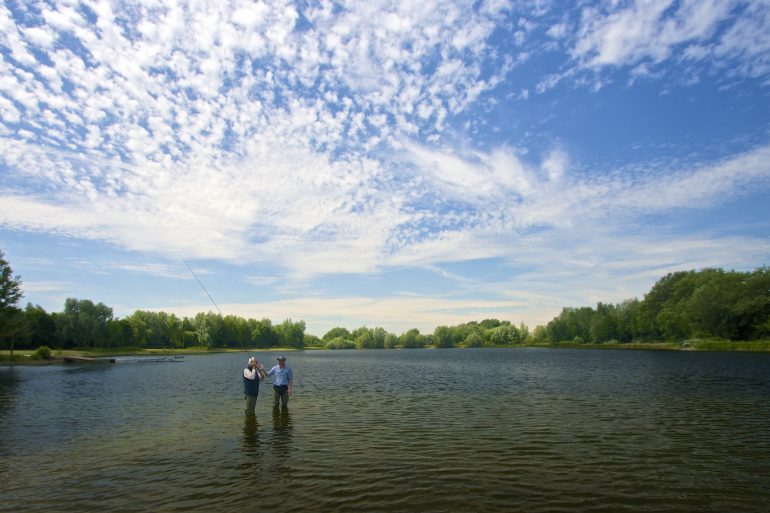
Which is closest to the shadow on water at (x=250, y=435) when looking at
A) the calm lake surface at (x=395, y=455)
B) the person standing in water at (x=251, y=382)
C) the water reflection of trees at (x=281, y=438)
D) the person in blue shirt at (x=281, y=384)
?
the calm lake surface at (x=395, y=455)

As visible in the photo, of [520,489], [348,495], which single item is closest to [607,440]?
[520,489]

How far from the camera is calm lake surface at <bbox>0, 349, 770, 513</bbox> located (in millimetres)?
11977

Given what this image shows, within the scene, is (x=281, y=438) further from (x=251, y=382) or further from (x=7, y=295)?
(x=7, y=295)

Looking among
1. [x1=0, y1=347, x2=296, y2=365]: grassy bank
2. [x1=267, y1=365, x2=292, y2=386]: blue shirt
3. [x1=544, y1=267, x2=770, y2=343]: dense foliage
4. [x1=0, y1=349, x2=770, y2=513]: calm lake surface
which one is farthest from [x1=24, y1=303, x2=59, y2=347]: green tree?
[x1=544, y1=267, x2=770, y2=343]: dense foliage

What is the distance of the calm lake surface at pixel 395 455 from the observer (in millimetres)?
11977

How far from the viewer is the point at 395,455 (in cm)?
1648

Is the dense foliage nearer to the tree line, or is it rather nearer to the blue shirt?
the tree line

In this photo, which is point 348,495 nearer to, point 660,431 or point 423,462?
point 423,462

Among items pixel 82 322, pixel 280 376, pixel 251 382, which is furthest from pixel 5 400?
pixel 82 322

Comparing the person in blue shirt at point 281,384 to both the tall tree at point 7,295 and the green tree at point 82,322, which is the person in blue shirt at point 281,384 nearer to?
the tall tree at point 7,295

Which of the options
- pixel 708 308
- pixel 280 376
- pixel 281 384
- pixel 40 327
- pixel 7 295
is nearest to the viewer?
pixel 281 384

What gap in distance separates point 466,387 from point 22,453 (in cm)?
3280

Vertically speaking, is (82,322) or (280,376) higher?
(82,322)

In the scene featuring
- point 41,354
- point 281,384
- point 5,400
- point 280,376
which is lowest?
point 5,400
